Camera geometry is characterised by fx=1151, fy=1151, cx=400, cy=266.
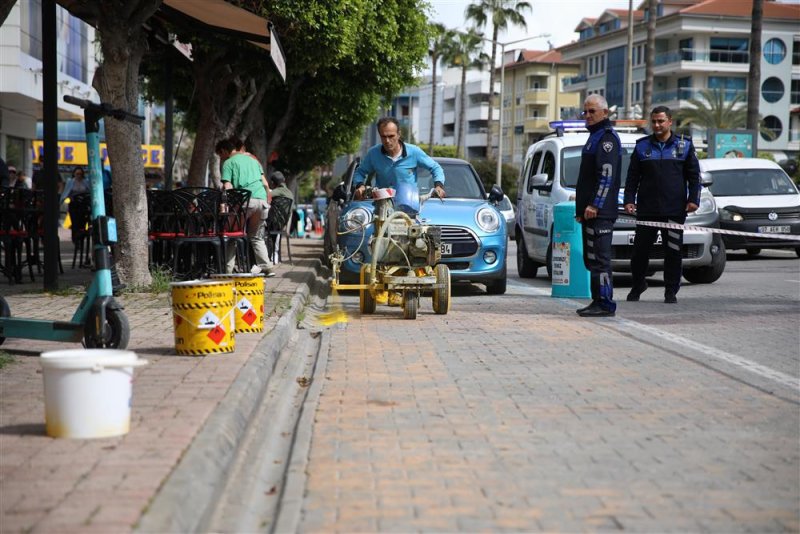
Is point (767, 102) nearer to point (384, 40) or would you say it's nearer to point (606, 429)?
point (384, 40)

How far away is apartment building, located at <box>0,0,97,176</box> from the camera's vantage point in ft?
117

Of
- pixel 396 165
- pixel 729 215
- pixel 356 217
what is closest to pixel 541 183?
pixel 356 217

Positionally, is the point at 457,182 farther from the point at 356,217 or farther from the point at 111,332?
the point at 111,332

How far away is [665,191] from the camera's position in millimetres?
12922

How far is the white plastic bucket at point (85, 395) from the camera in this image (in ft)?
17.1

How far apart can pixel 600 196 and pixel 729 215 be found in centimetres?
1118

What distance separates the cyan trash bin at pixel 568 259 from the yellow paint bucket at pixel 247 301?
18.0ft

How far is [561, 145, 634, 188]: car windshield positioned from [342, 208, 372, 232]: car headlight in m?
3.62

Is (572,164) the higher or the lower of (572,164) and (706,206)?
the higher

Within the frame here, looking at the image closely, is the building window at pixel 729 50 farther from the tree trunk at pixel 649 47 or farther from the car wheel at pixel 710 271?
the car wheel at pixel 710 271

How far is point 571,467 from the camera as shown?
17.2ft

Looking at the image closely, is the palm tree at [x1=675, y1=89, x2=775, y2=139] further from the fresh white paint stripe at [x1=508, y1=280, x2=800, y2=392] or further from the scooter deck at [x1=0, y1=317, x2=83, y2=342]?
the scooter deck at [x1=0, y1=317, x2=83, y2=342]

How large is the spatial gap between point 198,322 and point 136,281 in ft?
16.8

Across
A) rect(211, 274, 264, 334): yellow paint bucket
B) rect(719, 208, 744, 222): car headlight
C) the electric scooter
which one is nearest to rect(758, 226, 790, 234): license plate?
rect(719, 208, 744, 222): car headlight
